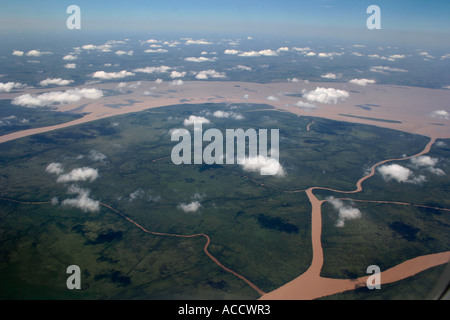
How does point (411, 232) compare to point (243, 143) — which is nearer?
point (411, 232)

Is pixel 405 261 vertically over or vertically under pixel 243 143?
under

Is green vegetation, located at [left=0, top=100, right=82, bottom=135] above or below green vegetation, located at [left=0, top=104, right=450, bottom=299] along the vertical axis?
above

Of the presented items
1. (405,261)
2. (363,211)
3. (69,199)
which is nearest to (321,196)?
(363,211)

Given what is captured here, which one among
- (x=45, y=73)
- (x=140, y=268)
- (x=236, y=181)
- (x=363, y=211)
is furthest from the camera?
(x=45, y=73)

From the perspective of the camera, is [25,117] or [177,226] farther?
[25,117]

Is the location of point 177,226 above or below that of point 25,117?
below

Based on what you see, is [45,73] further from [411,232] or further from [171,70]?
[411,232]

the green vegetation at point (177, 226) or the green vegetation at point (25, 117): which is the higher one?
the green vegetation at point (25, 117)

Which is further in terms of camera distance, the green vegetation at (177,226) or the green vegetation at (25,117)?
the green vegetation at (25,117)

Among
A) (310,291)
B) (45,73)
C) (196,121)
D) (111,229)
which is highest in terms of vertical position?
(45,73)

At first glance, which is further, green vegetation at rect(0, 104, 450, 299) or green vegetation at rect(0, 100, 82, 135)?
green vegetation at rect(0, 100, 82, 135)

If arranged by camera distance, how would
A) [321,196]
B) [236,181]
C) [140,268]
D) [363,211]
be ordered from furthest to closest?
[236,181] < [321,196] < [363,211] < [140,268]
